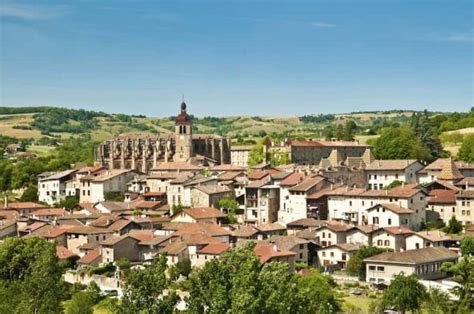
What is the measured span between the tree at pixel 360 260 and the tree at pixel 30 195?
4636cm

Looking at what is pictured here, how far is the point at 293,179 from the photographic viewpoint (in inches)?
2630

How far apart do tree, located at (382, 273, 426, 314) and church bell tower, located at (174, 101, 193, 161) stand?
167 ft

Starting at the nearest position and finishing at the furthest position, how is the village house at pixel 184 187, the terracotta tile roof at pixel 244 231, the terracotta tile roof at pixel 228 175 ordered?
the terracotta tile roof at pixel 244 231 → the village house at pixel 184 187 → the terracotta tile roof at pixel 228 175

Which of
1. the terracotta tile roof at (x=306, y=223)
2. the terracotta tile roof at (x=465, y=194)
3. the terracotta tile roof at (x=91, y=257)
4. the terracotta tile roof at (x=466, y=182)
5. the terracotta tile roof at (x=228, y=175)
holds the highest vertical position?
the terracotta tile roof at (x=466, y=182)

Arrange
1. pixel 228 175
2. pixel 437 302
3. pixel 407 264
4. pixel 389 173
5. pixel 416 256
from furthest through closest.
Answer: pixel 228 175 < pixel 389 173 < pixel 416 256 < pixel 407 264 < pixel 437 302

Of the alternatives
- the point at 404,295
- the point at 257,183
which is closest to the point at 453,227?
the point at 404,295

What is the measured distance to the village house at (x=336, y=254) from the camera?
181ft

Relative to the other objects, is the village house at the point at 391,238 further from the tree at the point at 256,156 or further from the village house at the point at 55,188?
the village house at the point at 55,188

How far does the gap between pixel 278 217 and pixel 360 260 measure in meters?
14.4

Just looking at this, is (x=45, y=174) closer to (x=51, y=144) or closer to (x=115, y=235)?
(x=115, y=235)

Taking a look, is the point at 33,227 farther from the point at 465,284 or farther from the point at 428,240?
the point at 465,284

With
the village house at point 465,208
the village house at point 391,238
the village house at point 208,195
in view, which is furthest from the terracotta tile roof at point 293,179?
the village house at point 465,208

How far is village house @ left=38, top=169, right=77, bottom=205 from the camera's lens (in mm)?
87812

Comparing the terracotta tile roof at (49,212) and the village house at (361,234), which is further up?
the village house at (361,234)
